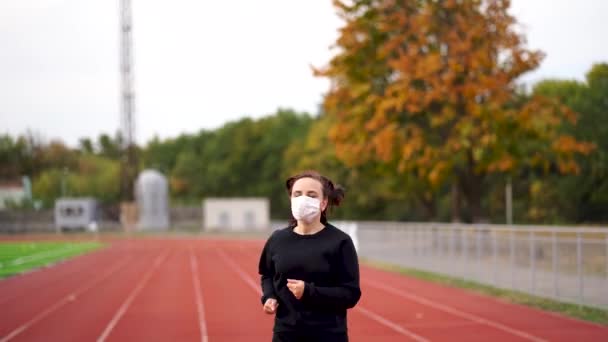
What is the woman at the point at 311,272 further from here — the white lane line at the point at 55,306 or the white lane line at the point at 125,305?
the white lane line at the point at 55,306

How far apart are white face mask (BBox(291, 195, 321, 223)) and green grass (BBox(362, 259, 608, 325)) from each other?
11.3m

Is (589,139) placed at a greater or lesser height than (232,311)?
A: greater

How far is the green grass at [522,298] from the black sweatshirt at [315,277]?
11057mm

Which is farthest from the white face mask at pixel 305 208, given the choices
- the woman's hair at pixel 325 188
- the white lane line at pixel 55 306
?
the white lane line at pixel 55 306

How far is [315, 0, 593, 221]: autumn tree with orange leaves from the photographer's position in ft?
113

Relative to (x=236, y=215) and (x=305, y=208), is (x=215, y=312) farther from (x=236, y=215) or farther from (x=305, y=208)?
(x=236, y=215)

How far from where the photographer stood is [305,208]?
565 cm

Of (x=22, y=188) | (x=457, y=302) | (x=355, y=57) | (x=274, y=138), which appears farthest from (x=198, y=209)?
(x=457, y=302)

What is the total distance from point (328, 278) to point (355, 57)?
107 ft

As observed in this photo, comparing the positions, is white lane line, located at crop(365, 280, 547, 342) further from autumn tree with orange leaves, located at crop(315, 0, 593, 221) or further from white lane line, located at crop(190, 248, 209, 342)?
autumn tree with orange leaves, located at crop(315, 0, 593, 221)

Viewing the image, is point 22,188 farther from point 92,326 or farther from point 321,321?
point 321,321

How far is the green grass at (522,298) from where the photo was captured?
17.0 metres

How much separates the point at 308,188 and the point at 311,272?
0.46 meters

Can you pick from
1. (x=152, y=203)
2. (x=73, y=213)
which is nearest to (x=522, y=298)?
(x=73, y=213)
